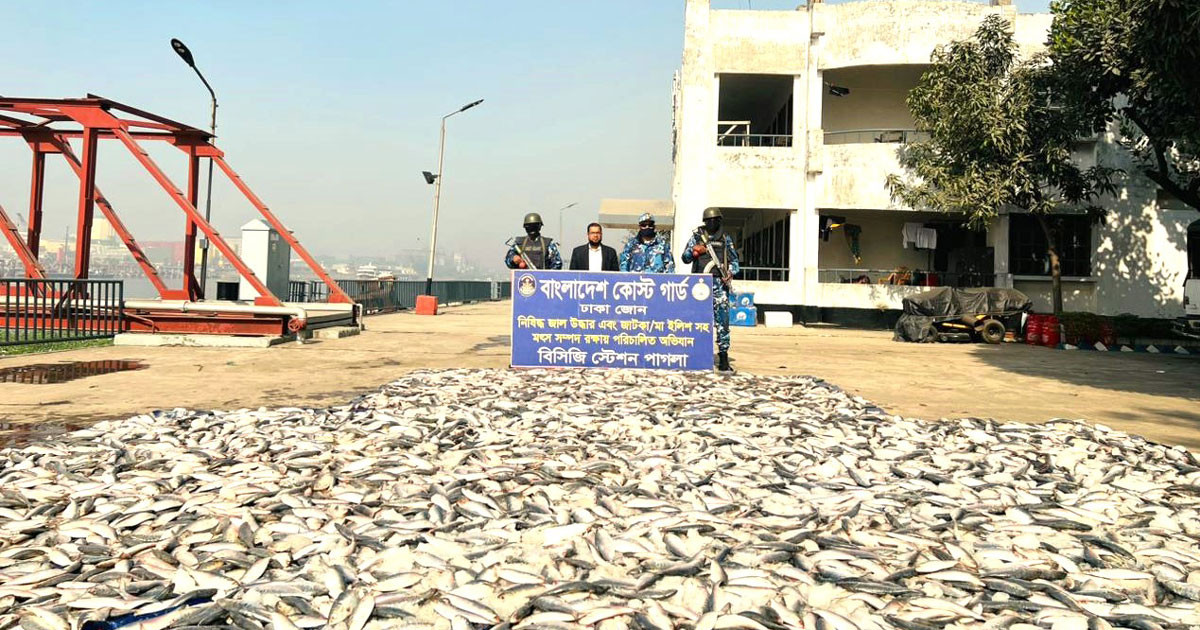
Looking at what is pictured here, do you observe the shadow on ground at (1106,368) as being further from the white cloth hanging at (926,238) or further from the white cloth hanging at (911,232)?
the white cloth hanging at (911,232)

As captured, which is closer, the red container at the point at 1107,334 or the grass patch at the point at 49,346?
the grass patch at the point at 49,346

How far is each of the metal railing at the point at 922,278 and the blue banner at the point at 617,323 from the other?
1671 cm

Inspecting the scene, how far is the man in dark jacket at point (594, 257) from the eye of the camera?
1159 centimetres

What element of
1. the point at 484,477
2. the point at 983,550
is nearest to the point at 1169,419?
the point at 983,550

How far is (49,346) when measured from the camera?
14.1 m

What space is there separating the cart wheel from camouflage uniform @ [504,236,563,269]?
13.3 metres

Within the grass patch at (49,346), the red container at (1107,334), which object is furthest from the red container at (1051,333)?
the grass patch at (49,346)

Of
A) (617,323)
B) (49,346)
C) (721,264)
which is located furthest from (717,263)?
(49,346)

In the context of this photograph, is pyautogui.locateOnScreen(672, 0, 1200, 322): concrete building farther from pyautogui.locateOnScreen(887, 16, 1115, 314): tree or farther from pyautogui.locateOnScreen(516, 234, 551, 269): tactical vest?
pyautogui.locateOnScreen(516, 234, 551, 269): tactical vest

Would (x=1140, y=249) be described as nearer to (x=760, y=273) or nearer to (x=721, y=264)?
(x=760, y=273)

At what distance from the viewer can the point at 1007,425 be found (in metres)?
7.10

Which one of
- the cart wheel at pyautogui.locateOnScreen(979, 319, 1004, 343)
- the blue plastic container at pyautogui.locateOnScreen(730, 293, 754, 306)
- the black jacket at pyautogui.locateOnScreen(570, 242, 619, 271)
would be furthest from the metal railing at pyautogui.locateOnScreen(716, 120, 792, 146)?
the black jacket at pyautogui.locateOnScreen(570, 242, 619, 271)

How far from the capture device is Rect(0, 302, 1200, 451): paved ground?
8.26 metres

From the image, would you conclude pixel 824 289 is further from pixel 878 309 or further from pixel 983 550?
pixel 983 550
